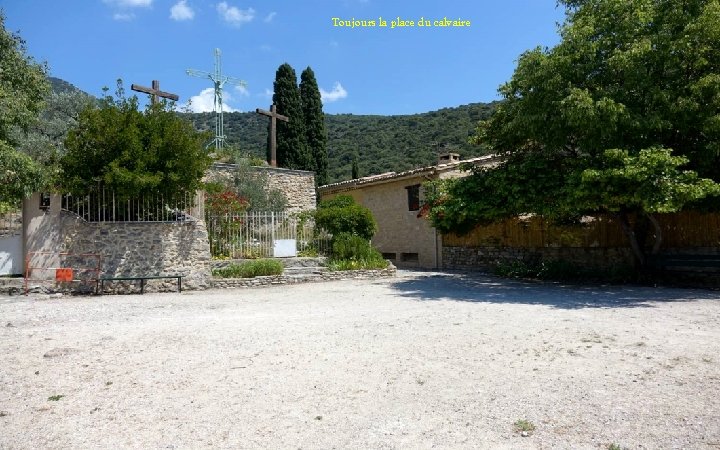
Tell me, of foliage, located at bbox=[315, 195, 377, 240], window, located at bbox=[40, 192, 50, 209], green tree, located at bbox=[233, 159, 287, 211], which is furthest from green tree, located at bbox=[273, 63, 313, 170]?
window, located at bbox=[40, 192, 50, 209]

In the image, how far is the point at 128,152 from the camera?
12453 millimetres

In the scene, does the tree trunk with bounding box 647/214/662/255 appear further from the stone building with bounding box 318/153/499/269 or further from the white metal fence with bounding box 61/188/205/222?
the white metal fence with bounding box 61/188/205/222

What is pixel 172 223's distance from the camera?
540 inches

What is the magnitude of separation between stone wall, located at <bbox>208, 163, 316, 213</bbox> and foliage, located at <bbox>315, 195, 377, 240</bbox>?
5353 millimetres

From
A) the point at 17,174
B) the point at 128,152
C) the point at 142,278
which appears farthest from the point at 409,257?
the point at 17,174

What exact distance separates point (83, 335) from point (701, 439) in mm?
7733

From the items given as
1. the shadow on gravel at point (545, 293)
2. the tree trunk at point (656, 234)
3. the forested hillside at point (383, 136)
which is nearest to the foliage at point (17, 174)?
the shadow on gravel at point (545, 293)

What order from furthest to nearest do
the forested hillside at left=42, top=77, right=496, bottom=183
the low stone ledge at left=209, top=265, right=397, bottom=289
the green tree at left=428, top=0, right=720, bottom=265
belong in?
the forested hillside at left=42, top=77, right=496, bottom=183 < the low stone ledge at left=209, top=265, right=397, bottom=289 < the green tree at left=428, top=0, right=720, bottom=265

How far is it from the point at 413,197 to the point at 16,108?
1521 centimetres

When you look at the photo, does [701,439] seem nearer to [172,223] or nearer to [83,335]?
[83,335]

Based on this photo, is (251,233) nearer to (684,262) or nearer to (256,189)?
(256,189)

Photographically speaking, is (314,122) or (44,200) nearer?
(44,200)

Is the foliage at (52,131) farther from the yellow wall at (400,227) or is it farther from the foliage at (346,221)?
the yellow wall at (400,227)

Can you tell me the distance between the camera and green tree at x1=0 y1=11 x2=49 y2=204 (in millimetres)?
11773
